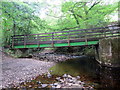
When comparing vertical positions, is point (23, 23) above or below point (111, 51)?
above

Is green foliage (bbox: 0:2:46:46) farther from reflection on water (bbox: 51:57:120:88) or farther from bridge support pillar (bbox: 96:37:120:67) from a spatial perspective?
bridge support pillar (bbox: 96:37:120:67)

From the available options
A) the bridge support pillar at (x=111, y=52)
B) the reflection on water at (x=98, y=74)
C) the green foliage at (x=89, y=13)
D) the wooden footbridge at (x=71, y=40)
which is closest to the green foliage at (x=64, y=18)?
the green foliage at (x=89, y=13)

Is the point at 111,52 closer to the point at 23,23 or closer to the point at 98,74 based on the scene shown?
the point at 98,74

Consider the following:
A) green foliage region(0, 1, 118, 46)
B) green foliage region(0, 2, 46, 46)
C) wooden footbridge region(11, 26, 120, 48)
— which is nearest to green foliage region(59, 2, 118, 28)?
green foliage region(0, 1, 118, 46)

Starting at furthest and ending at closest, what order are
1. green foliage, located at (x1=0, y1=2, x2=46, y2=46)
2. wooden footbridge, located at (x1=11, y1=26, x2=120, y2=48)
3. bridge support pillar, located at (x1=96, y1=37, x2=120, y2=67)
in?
1. green foliage, located at (x1=0, y1=2, x2=46, y2=46)
2. wooden footbridge, located at (x1=11, y1=26, x2=120, y2=48)
3. bridge support pillar, located at (x1=96, y1=37, x2=120, y2=67)

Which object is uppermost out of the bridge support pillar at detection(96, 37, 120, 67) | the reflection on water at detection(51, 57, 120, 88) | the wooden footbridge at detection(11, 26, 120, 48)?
the wooden footbridge at detection(11, 26, 120, 48)

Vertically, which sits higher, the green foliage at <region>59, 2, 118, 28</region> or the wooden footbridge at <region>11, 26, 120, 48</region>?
the green foliage at <region>59, 2, 118, 28</region>

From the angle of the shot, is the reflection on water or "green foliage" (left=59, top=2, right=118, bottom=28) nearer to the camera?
the reflection on water

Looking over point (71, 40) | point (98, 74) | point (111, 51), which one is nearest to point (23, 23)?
point (71, 40)

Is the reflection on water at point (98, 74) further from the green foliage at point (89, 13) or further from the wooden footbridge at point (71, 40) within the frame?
the green foliage at point (89, 13)

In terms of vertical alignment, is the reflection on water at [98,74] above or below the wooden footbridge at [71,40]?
below

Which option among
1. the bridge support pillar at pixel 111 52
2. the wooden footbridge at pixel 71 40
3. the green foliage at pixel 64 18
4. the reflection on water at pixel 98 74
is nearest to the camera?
the reflection on water at pixel 98 74

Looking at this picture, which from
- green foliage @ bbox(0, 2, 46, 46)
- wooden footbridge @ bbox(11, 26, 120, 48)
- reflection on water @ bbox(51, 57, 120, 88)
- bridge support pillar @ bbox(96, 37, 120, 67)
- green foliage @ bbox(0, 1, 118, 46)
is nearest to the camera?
reflection on water @ bbox(51, 57, 120, 88)

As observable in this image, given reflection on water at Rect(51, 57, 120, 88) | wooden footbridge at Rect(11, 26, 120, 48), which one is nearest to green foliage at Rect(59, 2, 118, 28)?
wooden footbridge at Rect(11, 26, 120, 48)
